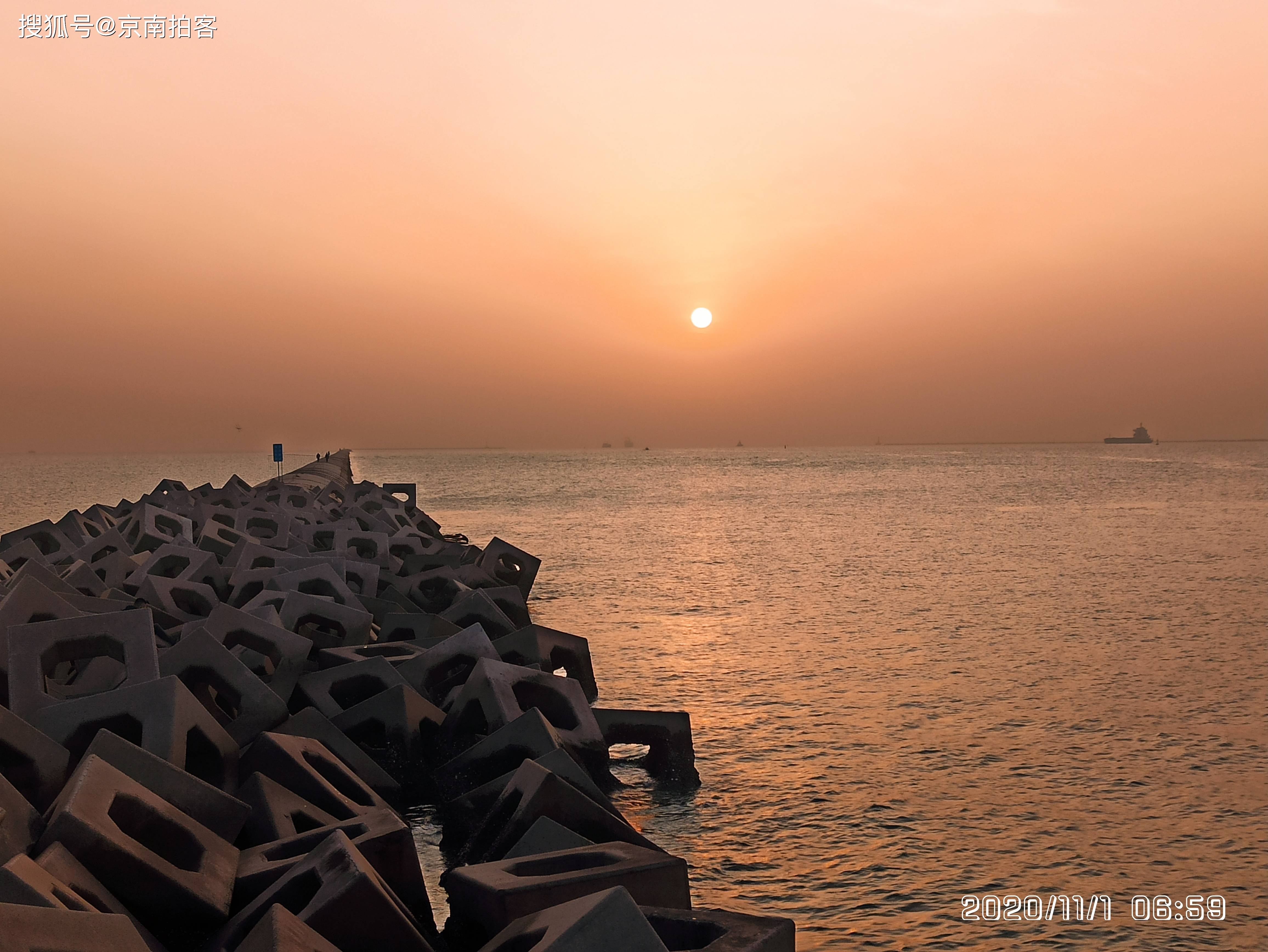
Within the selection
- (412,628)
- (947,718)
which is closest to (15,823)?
(412,628)

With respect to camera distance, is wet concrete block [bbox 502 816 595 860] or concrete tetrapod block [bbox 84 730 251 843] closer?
concrete tetrapod block [bbox 84 730 251 843]

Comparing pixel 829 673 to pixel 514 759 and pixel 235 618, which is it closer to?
pixel 514 759

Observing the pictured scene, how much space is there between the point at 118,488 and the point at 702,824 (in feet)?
205

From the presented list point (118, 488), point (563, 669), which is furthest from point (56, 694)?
point (118, 488)

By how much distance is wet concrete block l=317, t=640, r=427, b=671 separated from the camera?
7262 mm

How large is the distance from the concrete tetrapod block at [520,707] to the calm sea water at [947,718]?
489 millimetres

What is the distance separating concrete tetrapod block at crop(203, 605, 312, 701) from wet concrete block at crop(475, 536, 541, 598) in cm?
827

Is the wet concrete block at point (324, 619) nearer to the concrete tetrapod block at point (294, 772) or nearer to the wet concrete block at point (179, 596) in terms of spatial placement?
the wet concrete block at point (179, 596)

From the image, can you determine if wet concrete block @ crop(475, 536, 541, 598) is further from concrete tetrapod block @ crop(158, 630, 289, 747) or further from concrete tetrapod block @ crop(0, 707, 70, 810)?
concrete tetrapod block @ crop(0, 707, 70, 810)

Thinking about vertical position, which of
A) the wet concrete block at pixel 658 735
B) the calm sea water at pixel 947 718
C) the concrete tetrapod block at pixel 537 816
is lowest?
the calm sea water at pixel 947 718

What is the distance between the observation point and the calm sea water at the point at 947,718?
5332 millimetres

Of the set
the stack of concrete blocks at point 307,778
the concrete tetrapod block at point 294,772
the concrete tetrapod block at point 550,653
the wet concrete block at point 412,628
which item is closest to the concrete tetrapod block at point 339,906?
the stack of concrete blocks at point 307,778

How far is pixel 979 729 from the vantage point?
826 centimetres

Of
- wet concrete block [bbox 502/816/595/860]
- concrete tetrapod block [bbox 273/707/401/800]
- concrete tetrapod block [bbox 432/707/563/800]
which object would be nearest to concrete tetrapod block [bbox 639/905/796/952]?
wet concrete block [bbox 502/816/595/860]
